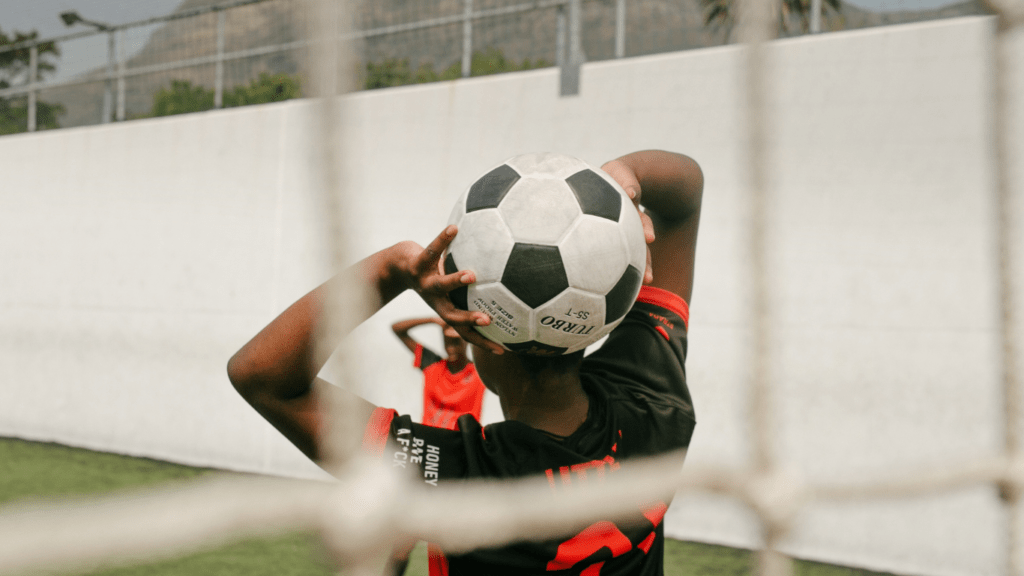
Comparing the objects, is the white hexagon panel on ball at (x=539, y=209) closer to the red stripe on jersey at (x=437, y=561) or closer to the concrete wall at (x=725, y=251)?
the red stripe on jersey at (x=437, y=561)

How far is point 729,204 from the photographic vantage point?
12.2 feet

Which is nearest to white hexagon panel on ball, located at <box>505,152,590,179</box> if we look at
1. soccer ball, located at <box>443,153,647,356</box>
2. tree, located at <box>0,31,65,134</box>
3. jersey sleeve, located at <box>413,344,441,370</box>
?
soccer ball, located at <box>443,153,647,356</box>

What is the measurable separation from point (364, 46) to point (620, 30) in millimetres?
1997

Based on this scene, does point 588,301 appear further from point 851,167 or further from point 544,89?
point 544,89

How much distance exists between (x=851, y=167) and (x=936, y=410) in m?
1.23

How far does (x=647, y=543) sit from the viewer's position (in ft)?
3.58

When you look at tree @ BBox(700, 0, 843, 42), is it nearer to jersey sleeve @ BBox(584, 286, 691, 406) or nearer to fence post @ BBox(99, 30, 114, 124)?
jersey sleeve @ BBox(584, 286, 691, 406)

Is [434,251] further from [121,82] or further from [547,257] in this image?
[121,82]

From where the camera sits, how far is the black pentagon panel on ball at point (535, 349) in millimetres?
964

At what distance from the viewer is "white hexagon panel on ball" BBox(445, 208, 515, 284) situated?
3.18ft

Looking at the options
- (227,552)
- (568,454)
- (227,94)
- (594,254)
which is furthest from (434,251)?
(227,94)

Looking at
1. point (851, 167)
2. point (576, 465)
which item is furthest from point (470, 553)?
point (851, 167)

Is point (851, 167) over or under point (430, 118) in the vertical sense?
under

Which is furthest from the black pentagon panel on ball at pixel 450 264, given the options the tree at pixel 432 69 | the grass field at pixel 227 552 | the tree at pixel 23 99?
the tree at pixel 23 99
